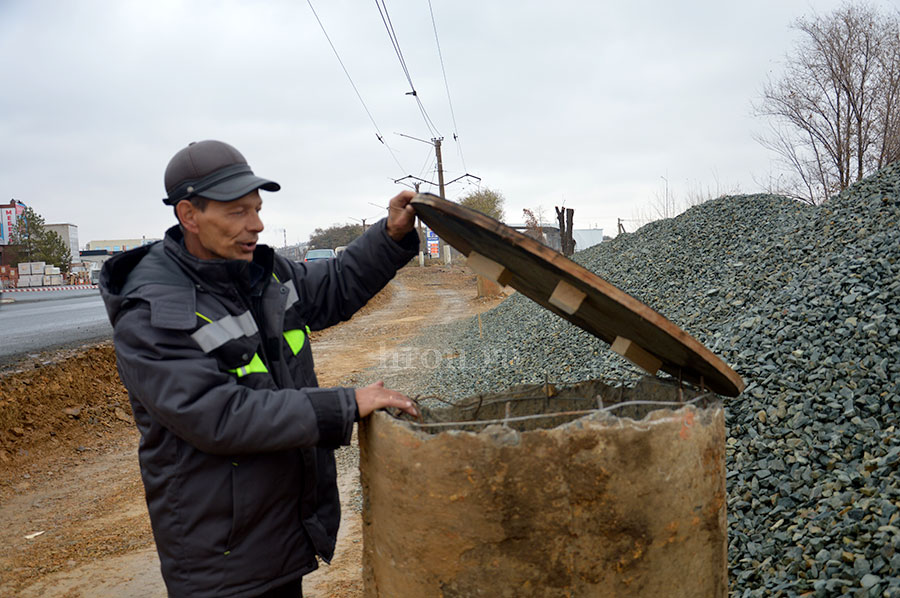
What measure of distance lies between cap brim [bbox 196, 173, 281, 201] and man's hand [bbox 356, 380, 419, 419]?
733 millimetres

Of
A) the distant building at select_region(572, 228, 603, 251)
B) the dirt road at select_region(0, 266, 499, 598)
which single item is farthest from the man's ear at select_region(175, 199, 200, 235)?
the distant building at select_region(572, 228, 603, 251)

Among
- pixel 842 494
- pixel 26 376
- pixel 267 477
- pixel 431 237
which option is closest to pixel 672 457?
pixel 267 477

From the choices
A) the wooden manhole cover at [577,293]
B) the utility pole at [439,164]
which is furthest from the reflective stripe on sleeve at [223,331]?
the utility pole at [439,164]

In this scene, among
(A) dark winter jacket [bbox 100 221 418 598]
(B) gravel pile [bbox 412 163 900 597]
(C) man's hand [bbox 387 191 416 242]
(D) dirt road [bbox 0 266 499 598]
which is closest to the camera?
(A) dark winter jacket [bbox 100 221 418 598]

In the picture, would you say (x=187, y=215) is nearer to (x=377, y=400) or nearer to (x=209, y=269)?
(x=209, y=269)

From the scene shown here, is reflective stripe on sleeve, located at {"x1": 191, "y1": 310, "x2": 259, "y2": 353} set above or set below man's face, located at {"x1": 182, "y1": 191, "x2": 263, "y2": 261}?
below

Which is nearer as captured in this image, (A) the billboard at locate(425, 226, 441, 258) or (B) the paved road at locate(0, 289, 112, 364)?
(B) the paved road at locate(0, 289, 112, 364)

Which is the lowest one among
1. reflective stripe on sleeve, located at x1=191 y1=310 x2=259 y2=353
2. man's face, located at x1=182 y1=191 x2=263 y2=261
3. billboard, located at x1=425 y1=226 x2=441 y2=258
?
reflective stripe on sleeve, located at x1=191 y1=310 x2=259 y2=353

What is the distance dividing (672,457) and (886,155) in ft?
58.8

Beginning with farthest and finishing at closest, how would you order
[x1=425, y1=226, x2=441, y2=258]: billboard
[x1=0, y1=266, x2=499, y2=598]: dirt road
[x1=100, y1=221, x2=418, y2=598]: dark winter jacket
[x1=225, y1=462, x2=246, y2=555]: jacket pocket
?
[x1=425, y1=226, x2=441, y2=258]: billboard < [x1=0, y1=266, x2=499, y2=598]: dirt road < [x1=225, y1=462, x2=246, y2=555]: jacket pocket < [x1=100, y1=221, x2=418, y2=598]: dark winter jacket

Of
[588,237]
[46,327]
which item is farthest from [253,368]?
[588,237]

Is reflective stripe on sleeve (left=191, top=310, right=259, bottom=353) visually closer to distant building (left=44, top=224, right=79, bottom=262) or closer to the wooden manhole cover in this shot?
the wooden manhole cover

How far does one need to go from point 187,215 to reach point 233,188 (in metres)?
0.19

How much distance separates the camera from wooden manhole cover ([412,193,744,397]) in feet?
6.49
